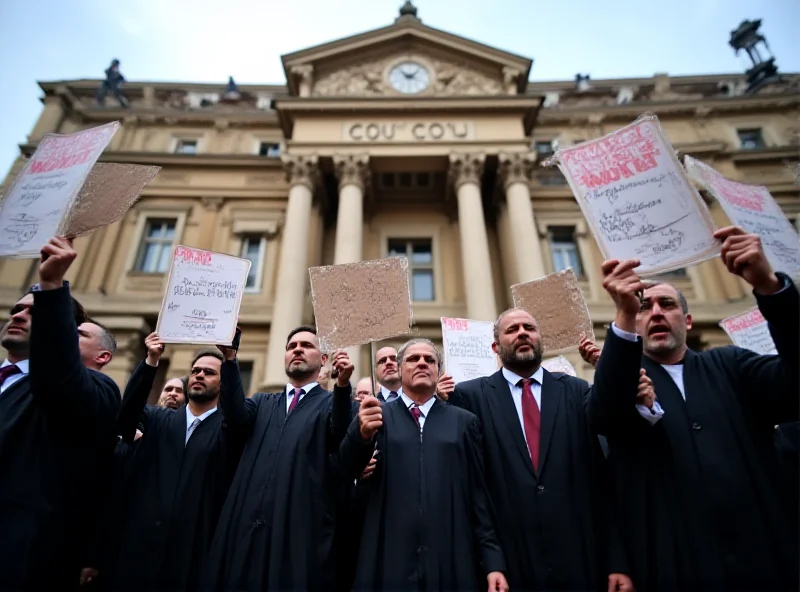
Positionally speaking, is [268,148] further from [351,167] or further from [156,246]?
[156,246]

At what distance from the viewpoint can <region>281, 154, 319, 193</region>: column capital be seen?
1309 cm

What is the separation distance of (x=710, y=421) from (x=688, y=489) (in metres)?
0.38

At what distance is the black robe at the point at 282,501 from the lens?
247cm

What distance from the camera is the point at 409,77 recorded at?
15250 millimetres

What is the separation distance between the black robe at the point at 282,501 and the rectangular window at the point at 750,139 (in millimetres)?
18714

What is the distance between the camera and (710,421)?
229cm

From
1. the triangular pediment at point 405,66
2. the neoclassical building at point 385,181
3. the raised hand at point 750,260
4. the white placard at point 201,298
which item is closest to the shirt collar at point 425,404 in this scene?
the white placard at point 201,298

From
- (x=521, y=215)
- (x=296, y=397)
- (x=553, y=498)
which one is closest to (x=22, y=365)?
(x=296, y=397)

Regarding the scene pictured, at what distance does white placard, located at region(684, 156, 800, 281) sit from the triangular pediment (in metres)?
13.3

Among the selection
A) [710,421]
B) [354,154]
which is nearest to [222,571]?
[710,421]

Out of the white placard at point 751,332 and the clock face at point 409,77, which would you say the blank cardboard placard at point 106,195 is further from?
the clock face at point 409,77

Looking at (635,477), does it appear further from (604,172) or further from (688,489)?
(604,172)

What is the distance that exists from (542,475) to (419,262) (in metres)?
11.6

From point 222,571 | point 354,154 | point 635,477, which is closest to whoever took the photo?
point 635,477
